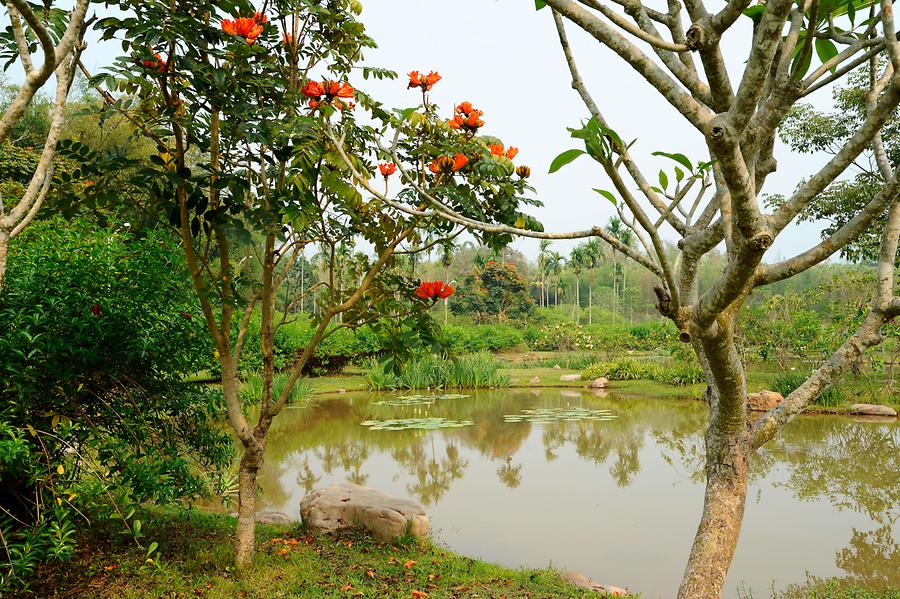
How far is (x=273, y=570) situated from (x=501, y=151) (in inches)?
104

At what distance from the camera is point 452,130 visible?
3324 millimetres

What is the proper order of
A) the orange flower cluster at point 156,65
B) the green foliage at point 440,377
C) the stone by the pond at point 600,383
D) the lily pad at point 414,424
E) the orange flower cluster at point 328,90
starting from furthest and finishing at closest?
the stone by the pond at point 600,383
the green foliage at point 440,377
the lily pad at point 414,424
the orange flower cluster at point 328,90
the orange flower cluster at point 156,65

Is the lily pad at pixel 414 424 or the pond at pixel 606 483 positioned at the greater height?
the lily pad at pixel 414 424

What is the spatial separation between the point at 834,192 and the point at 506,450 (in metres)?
7.92

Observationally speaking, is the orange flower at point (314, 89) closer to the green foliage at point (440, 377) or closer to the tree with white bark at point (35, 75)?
the tree with white bark at point (35, 75)

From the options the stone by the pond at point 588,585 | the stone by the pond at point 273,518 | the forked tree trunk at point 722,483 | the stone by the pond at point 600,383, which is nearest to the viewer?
the forked tree trunk at point 722,483

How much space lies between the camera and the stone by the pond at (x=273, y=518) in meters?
4.73

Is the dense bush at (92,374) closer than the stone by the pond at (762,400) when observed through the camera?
Yes

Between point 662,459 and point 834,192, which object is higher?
point 834,192

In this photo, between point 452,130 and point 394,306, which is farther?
point 394,306

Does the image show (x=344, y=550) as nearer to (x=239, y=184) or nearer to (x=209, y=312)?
(x=209, y=312)

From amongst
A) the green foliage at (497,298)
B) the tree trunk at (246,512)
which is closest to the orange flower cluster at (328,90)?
the tree trunk at (246,512)

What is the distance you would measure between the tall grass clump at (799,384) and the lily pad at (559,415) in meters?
3.07

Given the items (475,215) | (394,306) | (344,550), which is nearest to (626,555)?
(344,550)
